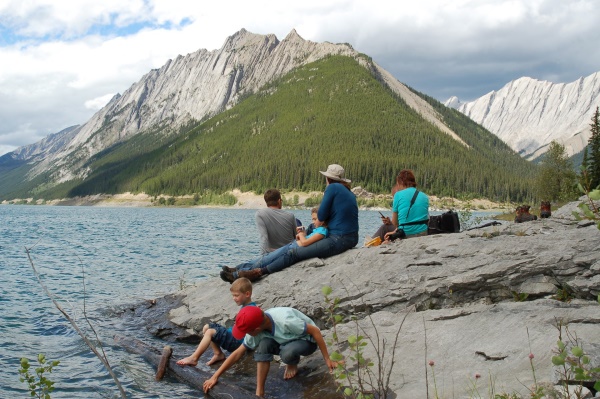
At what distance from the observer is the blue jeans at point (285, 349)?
9070mm

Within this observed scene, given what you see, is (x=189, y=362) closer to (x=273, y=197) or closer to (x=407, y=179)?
(x=273, y=197)

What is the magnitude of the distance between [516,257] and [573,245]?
102cm

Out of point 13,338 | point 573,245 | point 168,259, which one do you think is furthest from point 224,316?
point 168,259

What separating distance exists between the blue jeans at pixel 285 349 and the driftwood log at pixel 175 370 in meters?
0.68

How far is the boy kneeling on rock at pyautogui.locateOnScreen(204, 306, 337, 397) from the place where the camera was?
8.95 metres

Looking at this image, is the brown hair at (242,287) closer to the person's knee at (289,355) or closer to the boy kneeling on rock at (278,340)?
the boy kneeling on rock at (278,340)

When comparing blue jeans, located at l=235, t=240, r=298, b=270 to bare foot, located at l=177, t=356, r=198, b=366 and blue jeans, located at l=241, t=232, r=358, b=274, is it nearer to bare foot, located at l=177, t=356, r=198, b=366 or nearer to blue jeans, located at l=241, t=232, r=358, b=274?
Answer: blue jeans, located at l=241, t=232, r=358, b=274

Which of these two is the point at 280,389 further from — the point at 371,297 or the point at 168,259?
the point at 168,259

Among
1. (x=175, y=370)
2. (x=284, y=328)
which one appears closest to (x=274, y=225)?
(x=175, y=370)

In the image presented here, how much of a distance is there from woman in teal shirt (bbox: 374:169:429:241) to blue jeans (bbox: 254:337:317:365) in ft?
16.3

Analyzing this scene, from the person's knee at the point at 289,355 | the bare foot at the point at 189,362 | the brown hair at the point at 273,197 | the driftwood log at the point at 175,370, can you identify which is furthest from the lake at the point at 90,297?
the brown hair at the point at 273,197

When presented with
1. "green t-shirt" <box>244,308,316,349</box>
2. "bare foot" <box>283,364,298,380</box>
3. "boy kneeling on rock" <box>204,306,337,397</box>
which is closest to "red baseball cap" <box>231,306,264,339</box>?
"boy kneeling on rock" <box>204,306,337,397</box>

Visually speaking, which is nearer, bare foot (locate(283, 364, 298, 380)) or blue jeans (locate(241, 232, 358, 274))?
bare foot (locate(283, 364, 298, 380))

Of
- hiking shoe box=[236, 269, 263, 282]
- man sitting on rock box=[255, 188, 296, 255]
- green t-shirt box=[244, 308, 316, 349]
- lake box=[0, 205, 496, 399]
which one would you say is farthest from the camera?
man sitting on rock box=[255, 188, 296, 255]
